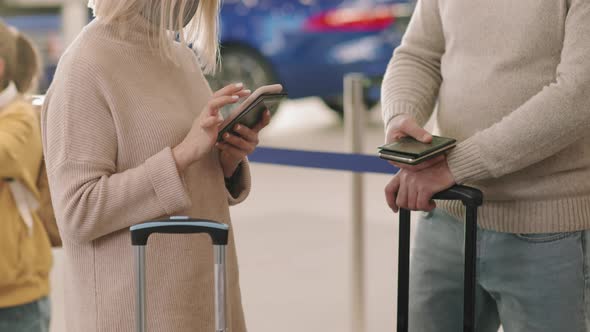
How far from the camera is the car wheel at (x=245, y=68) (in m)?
7.85

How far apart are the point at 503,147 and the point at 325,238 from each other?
11.7 feet

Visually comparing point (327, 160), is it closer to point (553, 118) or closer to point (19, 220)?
point (19, 220)

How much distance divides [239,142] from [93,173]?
38cm

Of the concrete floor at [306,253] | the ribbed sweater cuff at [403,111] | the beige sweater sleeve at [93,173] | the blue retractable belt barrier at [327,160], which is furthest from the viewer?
the concrete floor at [306,253]

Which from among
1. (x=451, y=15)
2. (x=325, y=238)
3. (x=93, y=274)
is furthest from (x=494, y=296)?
(x=325, y=238)

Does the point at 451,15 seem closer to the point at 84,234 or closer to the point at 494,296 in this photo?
the point at 494,296

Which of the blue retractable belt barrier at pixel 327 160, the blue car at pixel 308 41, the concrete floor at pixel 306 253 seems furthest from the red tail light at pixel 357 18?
the blue retractable belt barrier at pixel 327 160

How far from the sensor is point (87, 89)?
201cm

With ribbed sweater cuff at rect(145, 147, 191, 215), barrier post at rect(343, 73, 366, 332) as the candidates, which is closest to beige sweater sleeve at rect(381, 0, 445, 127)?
ribbed sweater cuff at rect(145, 147, 191, 215)

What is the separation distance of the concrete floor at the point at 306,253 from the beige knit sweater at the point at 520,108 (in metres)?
1.82

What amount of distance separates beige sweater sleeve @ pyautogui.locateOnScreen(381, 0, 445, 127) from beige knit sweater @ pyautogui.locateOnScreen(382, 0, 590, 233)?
79 mm

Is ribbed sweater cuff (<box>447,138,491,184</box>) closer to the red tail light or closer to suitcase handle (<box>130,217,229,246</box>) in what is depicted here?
suitcase handle (<box>130,217,229,246</box>)

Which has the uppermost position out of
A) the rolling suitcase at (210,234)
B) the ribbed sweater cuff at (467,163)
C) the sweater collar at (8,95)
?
the sweater collar at (8,95)

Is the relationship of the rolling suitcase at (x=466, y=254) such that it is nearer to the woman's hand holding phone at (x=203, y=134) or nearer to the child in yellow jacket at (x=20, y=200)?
the woman's hand holding phone at (x=203, y=134)
